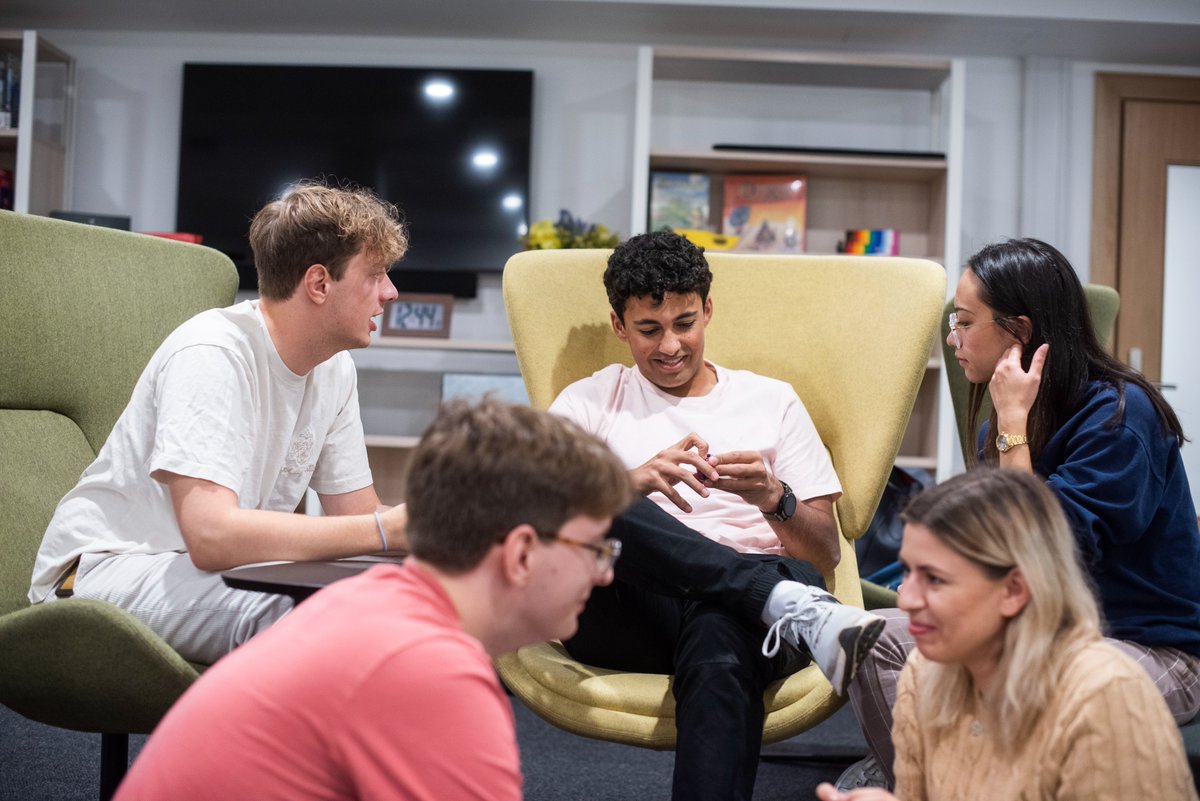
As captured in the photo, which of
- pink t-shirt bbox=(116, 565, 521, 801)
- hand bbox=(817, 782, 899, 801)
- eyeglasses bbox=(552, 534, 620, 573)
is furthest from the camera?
hand bbox=(817, 782, 899, 801)

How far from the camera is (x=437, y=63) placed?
14.7 feet

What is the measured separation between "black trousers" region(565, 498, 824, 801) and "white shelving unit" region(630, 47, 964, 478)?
252 cm

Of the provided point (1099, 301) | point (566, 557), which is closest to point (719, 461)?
point (566, 557)

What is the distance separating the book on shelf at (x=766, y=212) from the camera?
4.27 m

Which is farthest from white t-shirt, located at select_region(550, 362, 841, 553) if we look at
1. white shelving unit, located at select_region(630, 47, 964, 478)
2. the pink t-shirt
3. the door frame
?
the door frame

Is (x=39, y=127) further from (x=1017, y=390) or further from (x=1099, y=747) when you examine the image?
(x=1099, y=747)

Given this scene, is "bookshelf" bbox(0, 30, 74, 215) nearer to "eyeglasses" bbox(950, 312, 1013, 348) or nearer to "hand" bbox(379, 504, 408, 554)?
"hand" bbox(379, 504, 408, 554)

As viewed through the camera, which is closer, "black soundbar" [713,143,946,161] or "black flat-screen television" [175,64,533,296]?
"black soundbar" [713,143,946,161]

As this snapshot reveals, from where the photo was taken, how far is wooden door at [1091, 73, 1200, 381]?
14.5 ft

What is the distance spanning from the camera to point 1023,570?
3.77 feet

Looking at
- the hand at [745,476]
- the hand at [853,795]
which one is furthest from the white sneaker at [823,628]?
the hand at [853,795]

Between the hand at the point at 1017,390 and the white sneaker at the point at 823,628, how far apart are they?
413mm

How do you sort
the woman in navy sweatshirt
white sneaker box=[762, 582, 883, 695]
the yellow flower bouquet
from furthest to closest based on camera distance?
1. the yellow flower bouquet
2. the woman in navy sweatshirt
3. white sneaker box=[762, 582, 883, 695]

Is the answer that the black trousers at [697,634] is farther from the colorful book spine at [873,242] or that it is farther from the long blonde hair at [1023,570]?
the colorful book spine at [873,242]
